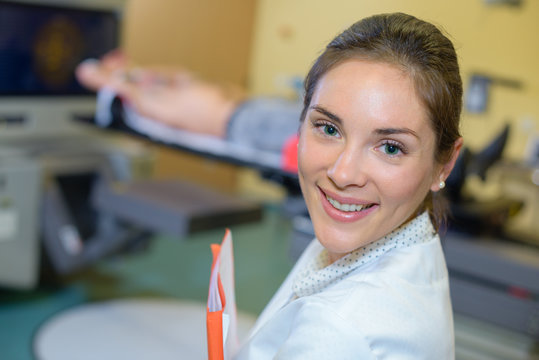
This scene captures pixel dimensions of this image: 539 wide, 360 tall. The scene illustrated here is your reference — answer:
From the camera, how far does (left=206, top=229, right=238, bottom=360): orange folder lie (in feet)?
2.19

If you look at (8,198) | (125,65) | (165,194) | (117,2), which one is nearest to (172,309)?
(165,194)

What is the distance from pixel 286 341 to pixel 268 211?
2.20 metres

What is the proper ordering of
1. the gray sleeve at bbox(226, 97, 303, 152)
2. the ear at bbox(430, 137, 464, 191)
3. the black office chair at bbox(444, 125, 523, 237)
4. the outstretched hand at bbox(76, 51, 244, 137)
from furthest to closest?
the outstretched hand at bbox(76, 51, 244, 137) < the gray sleeve at bbox(226, 97, 303, 152) < the black office chair at bbox(444, 125, 523, 237) < the ear at bbox(430, 137, 464, 191)

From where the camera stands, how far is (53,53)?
2.58 metres

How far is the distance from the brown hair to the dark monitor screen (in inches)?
80.5

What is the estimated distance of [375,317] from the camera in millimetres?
605

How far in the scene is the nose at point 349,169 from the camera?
0.64 m

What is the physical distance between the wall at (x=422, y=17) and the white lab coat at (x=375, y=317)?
23 centimetres

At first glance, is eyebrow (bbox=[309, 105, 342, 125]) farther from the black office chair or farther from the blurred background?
the black office chair

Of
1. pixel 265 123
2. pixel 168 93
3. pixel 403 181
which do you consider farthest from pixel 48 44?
pixel 403 181

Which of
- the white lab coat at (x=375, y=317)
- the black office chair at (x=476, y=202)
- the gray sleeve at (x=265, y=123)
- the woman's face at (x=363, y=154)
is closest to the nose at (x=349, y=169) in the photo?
the woman's face at (x=363, y=154)

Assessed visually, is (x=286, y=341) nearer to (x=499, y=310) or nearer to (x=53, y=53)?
(x=499, y=310)

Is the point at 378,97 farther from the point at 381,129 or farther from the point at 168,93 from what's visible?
the point at 168,93

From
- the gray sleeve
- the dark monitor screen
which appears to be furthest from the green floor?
the dark monitor screen
